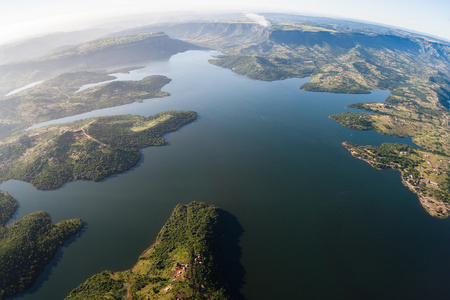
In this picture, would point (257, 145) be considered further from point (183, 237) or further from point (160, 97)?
point (160, 97)

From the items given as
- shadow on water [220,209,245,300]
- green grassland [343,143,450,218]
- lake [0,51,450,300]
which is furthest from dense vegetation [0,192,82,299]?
green grassland [343,143,450,218]

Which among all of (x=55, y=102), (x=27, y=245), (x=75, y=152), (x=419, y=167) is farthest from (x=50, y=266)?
(x=419, y=167)

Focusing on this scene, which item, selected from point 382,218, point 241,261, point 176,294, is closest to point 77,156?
point 176,294

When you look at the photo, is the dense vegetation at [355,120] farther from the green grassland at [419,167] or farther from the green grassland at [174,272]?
the green grassland at [174,272]

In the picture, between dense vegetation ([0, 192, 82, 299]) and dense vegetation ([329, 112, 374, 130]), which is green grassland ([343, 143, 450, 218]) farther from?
dense vegetation ([0, 192, 82, 299])

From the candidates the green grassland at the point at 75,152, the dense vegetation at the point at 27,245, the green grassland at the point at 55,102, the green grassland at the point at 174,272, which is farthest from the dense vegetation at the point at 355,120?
the dense vegetation at the point at 27,245

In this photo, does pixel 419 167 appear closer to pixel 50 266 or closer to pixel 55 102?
pixel 50 266

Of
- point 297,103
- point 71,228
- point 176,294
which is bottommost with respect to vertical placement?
point 71,228
